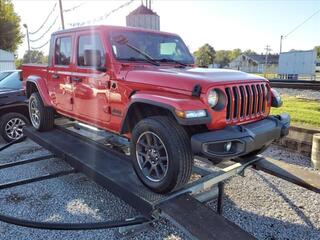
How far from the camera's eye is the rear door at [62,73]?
15.1ft

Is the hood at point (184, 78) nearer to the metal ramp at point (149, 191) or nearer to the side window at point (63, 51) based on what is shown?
the metal ramp at point (149, 191)

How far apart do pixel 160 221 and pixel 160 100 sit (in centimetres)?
142

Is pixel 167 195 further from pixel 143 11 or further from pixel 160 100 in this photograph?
pixel 143 11

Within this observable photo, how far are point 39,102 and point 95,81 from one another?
2075 millimetres

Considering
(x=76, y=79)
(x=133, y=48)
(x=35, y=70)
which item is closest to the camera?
(x=133, y=48)

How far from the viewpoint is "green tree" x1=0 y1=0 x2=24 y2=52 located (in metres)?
32.6

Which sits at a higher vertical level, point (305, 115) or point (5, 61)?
point (5, 61)

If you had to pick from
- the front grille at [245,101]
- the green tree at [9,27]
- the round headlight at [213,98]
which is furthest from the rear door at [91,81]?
the green tree at [9,27]

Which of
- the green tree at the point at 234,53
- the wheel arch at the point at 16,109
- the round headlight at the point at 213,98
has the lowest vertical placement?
the wheel arch at the point at 16,109

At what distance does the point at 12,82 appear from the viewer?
712 centimetres

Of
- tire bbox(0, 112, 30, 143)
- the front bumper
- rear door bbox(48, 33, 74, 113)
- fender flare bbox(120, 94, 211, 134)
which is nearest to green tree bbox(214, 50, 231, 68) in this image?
tire bbox(0, 112, 30, 143)

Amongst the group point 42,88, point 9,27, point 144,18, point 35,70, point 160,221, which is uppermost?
point 9,27

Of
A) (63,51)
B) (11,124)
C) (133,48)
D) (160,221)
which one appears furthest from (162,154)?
(11,124)

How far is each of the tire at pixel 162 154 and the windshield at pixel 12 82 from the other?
4.99m
